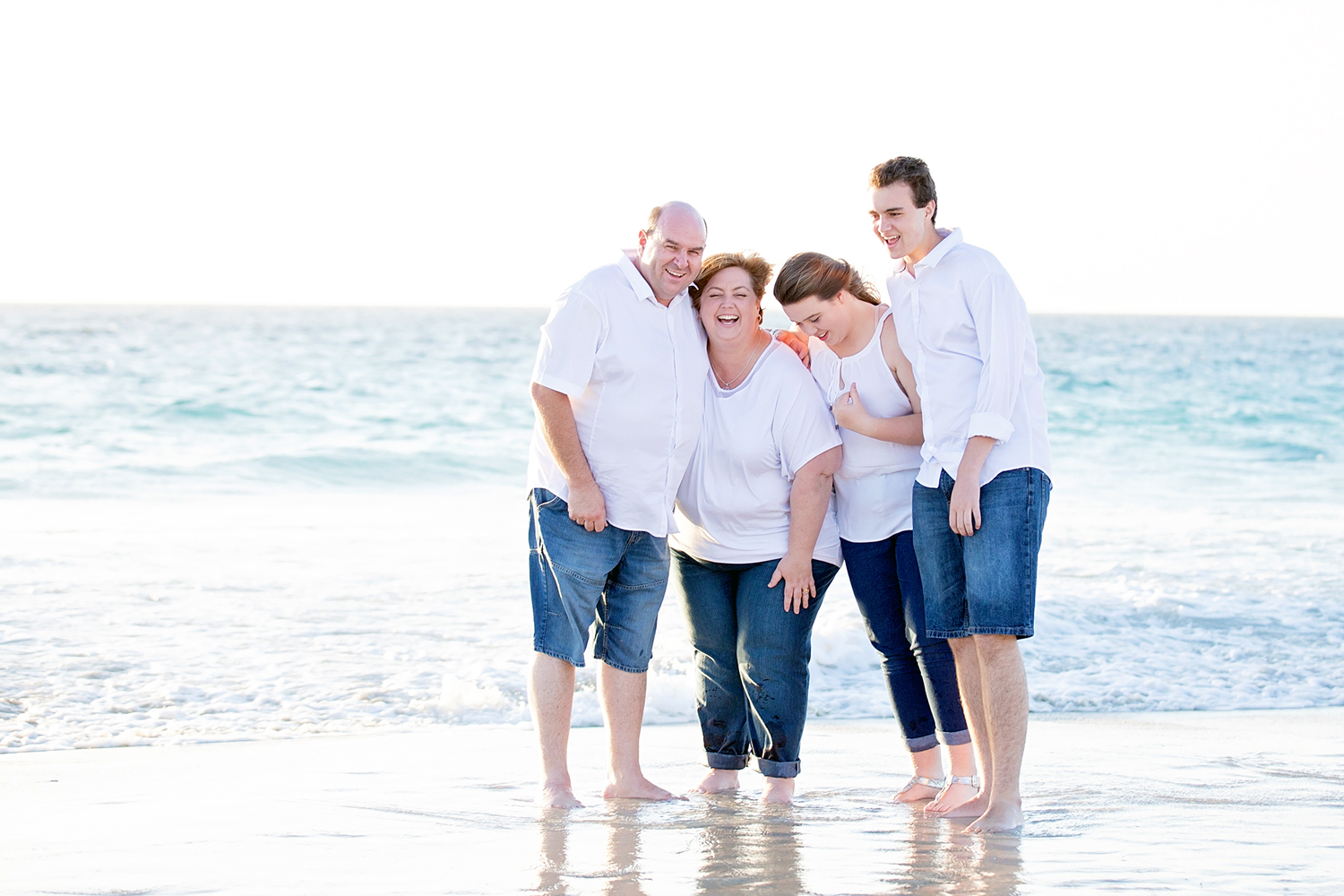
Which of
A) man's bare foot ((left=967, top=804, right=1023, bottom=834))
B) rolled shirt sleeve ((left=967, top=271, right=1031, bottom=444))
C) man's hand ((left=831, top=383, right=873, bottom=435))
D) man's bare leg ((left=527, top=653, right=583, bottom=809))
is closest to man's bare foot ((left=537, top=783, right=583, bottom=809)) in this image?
man's bare leg ((left=527, top=653, right=583, bottom=809))

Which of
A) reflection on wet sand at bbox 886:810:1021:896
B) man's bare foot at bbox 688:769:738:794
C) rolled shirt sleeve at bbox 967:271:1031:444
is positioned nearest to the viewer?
reflection on wet sand at bbox 886:810:1021:896

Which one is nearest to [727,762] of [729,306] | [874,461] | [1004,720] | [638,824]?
[638,824]

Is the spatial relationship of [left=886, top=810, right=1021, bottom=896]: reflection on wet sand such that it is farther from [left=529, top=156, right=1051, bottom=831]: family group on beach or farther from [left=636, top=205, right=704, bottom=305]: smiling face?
[left=636, top=205, right=704, bottom=305]: smiling face

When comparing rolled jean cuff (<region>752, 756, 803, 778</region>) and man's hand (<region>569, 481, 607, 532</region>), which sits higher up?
man's hand (<region>569, 481, 607, 532</region>)

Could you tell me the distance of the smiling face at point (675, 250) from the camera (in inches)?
149

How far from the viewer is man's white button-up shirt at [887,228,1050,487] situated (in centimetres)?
343

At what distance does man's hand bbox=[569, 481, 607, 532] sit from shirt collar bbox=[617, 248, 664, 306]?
1.97 feet

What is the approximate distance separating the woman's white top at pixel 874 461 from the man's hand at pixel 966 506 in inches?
13.4

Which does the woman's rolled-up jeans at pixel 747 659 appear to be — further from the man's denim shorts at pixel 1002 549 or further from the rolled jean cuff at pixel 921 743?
the man's denim shorts at pixel 1002 549

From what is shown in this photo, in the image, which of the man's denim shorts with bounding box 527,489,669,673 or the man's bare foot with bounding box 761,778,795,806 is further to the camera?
the man's bare foot with bounding box 761,778,795,806

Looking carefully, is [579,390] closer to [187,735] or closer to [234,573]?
[187,735]

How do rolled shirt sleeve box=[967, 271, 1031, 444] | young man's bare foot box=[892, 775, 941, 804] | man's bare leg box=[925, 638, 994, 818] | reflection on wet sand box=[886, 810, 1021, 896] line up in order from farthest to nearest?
young man's bare foot box=[892, 775, 941, 804], man's bare leg box=[925, 638, 994, 818], rolled shirt sleeve box=[967, 271, 1031, 444], reflection on wet sand box=[886, 810, 1021, 896]

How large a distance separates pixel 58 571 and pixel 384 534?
8.85 feet

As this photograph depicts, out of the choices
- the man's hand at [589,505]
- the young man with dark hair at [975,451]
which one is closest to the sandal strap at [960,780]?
the young man with dark hair at [975,451]
